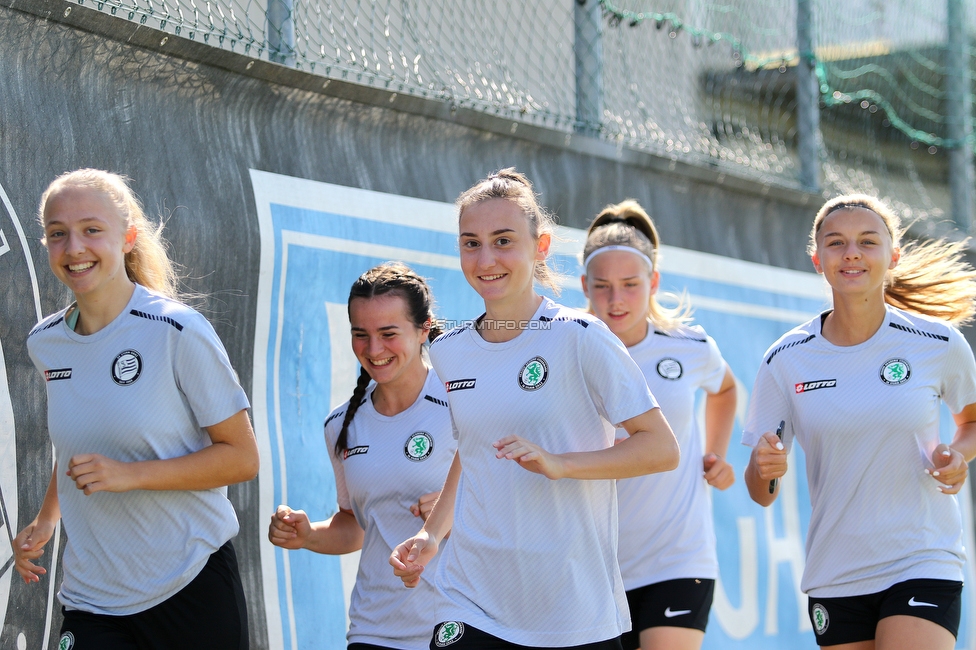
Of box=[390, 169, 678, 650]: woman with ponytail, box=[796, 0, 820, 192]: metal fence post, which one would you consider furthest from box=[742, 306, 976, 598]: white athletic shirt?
box=[796, 0, 820, 192]: metal fence post

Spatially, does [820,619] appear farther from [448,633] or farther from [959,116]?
[959,116]

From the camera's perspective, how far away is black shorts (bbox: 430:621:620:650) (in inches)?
121

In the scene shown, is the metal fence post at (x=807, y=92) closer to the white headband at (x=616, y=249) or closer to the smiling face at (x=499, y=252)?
the white headband at (x=616, y=249)

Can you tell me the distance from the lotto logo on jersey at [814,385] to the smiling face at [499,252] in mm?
1289

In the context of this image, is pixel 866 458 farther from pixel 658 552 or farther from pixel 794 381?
pixel 658 552

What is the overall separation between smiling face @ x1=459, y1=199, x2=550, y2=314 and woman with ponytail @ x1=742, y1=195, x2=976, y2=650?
111cm

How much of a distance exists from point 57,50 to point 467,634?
255 centimetres

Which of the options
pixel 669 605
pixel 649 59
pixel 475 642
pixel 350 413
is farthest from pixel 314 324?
pixel 649 59

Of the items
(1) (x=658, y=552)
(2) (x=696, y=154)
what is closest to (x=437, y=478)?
(1) (x=658, y=552)

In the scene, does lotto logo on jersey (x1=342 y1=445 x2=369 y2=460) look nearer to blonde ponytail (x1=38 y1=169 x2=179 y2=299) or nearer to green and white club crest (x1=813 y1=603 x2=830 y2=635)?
blonde ponytail (x1=38 y1=169 x2=179 y2=299)

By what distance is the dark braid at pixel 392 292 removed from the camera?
3941 mm

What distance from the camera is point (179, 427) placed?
3143 millimetres

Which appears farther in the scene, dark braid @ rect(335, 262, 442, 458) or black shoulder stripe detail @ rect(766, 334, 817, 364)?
black shoulder stripe detail @ rect(766, 334, 817, 364)

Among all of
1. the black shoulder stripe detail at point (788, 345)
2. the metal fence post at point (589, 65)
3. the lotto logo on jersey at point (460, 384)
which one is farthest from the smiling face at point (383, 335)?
the metal fence post at point (589, 65)
